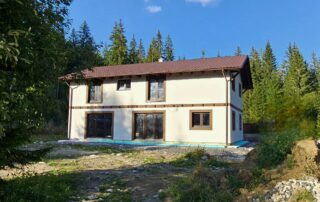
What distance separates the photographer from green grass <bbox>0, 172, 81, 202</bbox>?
653 cm

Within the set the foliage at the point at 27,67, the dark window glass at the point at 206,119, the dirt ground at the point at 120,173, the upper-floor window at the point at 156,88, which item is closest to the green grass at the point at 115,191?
the dirt ground at the point at 120,173

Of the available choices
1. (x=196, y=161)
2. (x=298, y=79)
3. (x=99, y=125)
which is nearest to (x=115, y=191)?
(x=196, y=161)

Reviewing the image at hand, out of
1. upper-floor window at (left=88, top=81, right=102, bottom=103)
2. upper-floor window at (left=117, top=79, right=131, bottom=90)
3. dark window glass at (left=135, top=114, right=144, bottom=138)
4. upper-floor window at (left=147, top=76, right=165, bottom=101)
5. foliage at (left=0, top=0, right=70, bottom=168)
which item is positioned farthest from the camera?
upper-floor window at (left=88, top=81, right=102, bottom=103)

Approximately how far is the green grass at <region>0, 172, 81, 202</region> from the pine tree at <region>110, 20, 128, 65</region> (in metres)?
51.4

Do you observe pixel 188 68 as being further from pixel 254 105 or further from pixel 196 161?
pixel 254 105

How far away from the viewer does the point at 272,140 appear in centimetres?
903

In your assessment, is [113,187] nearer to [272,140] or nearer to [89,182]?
[89,182]

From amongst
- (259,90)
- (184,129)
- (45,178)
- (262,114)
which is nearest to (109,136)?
(184,129)

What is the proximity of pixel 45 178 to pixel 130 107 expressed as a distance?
14811mm

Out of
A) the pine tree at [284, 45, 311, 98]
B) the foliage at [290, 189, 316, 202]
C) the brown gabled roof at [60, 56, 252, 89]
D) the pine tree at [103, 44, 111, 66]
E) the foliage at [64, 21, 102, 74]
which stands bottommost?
the foliage at [290, 189, 316, 202]

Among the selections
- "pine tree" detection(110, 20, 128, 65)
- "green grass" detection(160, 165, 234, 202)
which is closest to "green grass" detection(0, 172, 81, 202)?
"green grass" detection(160, 165, 234, 202)

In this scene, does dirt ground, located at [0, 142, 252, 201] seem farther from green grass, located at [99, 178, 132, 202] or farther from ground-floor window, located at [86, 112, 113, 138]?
ground-floor window, located at [86, 112, 113, 138]

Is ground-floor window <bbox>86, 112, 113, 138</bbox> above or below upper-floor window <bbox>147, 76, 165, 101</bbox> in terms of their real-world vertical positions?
below

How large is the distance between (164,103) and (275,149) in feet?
45.3
